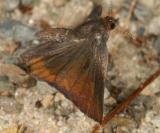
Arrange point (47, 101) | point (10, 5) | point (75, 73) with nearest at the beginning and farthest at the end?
1. point (75, 73)
2. point (47, 101)
3. point (10, 5)

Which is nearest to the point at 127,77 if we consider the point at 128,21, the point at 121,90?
the point at 121,90

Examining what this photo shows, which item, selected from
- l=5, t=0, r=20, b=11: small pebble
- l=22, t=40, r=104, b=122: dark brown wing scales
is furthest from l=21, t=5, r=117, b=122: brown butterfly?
l=5, t=0, r=20, b=11: small pebble

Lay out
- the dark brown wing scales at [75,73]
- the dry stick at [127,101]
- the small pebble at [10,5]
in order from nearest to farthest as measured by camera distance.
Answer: the dark brown wing scales at [75,73]
the dry stick at [127,101]
the small pebble at [10,5]

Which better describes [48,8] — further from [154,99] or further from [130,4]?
[154,99]

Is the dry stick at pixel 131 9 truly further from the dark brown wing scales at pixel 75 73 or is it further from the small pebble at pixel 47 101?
the small pebble at pixel 47 101

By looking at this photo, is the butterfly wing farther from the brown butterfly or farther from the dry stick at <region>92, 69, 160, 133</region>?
the dry stick at <region>92, 69, 160, 133</region>

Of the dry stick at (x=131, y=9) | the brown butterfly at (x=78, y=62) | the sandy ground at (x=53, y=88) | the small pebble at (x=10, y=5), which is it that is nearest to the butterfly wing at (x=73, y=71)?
the brown butterfly at (x=78, y=62)

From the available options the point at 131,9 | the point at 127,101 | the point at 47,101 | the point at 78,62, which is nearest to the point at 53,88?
the point at 47,101

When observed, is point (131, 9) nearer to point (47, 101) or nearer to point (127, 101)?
point (127, 101)
